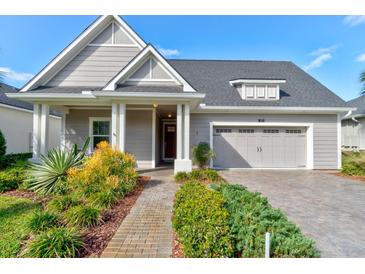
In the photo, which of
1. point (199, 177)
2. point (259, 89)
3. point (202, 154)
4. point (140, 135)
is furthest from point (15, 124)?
point (259, 89)

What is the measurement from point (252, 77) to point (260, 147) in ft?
16.3

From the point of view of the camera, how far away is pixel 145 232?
4070 millimetres

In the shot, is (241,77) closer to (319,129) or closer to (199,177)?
(319,129)

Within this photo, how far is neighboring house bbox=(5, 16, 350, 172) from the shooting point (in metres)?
9.73

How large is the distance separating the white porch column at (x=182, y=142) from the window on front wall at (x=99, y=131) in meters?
4.90

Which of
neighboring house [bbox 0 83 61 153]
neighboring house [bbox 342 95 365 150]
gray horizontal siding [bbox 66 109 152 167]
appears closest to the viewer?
gray horizontal siding [bbox 66 109 152 167]

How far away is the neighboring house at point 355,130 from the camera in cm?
1739

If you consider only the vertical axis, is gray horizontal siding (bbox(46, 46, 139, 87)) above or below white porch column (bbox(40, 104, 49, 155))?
above

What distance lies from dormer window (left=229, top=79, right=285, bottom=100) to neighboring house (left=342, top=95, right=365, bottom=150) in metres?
8.15

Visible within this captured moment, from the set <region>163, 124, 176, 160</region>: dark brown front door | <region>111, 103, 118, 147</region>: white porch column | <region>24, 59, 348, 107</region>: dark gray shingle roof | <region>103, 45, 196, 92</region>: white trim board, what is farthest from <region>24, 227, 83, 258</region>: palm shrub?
<region>163, 124, 176, 160</region>: dark brown front door

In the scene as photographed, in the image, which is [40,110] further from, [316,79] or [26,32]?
[316,79]

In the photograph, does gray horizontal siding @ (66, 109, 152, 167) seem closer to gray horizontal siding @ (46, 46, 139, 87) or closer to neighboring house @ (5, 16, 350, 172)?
neighboring house @ (5, 16, 350, 172)
